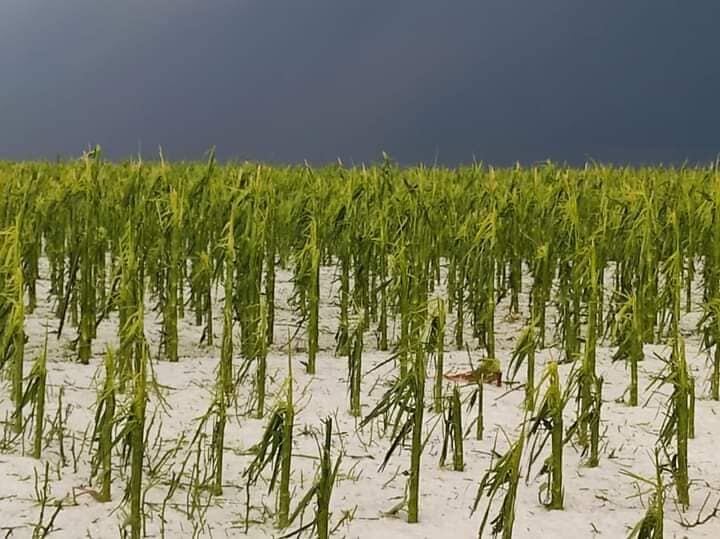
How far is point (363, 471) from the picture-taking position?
2.64 metres

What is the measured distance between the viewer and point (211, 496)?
2.39 metres

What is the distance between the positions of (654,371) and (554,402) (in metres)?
1.73

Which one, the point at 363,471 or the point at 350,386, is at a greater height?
the point at 350,386

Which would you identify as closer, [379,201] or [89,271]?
[89,271]

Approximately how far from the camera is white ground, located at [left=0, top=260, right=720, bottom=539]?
2273mm

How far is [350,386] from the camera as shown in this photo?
3.09 meters

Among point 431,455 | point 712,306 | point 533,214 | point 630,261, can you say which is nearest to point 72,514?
point 431,455

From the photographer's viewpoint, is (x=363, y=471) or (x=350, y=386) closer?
(x=363, y=471)

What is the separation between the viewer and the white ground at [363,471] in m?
2.27

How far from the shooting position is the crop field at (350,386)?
2291mm

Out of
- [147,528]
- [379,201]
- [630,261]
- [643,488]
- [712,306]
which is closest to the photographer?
[147,528]

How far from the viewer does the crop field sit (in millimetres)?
2291

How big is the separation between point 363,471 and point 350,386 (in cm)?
50

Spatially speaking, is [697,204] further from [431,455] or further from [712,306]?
[431,455]
